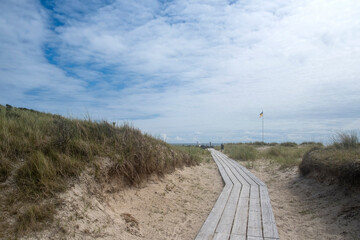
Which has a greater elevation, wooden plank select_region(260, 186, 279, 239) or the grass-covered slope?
the grass-covered slope

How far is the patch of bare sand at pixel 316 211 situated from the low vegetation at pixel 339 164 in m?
0.25

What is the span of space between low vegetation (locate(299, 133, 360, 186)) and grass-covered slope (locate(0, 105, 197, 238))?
15.8 ft

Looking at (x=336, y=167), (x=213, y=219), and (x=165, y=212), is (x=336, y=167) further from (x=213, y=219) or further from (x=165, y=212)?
(x=165, y=212)

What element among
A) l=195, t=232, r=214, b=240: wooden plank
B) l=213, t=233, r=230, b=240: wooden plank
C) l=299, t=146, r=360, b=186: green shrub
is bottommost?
l=195, t=232, r=214, b=240: wooden plank

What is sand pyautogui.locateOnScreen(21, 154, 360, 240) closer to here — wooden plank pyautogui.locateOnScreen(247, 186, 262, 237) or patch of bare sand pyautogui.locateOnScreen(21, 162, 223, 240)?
patch of bare sand pyautogui.locateOnScreen(21, 162, 223, 240)

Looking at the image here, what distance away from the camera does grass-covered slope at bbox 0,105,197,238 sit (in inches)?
147

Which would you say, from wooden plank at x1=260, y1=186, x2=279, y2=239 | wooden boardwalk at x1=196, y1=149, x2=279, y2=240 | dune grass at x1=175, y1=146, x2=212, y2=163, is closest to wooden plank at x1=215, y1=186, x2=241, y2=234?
wooden boardwalk at x1=196, y1=149, x2=279, y2=240

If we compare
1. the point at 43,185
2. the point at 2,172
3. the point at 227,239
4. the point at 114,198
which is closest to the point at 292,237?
the point at 227,239

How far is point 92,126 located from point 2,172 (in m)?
2.56

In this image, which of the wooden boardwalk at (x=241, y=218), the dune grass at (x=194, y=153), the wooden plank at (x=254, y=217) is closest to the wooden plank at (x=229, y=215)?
the wooden boardwalk at (x=241, y=218)

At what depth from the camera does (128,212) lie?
5.10 metres

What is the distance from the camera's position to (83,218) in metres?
4.02

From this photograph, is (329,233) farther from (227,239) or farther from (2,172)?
(2,172)

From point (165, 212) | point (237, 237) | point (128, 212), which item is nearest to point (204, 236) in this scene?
point (237, 237)
